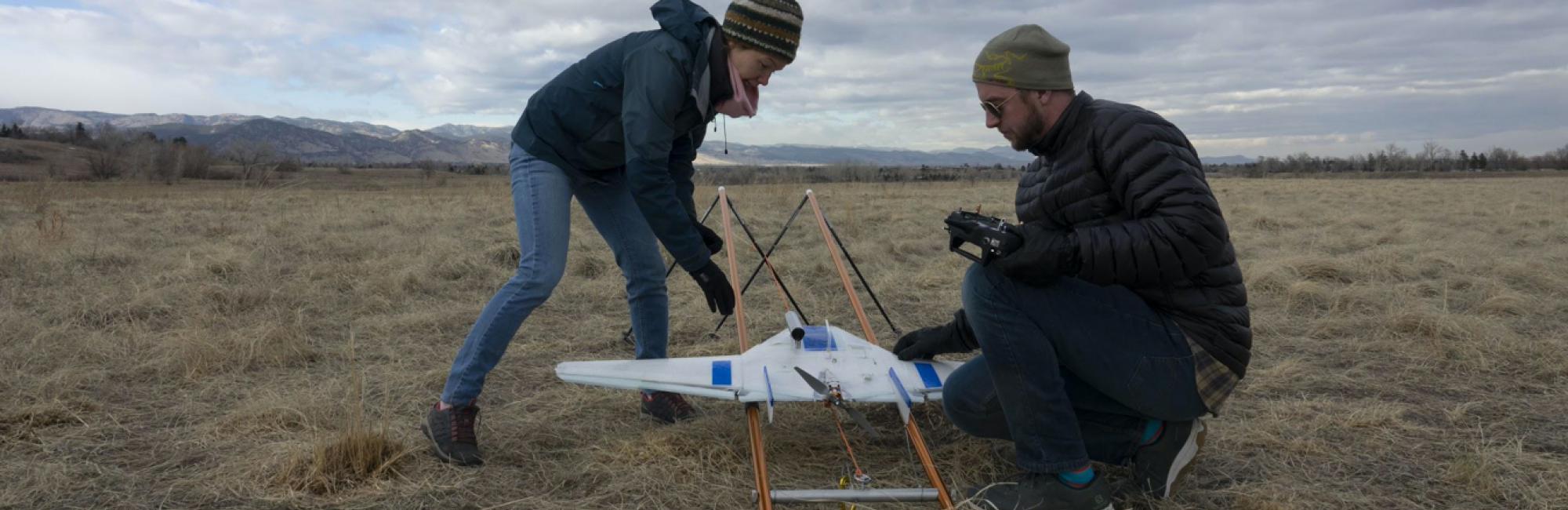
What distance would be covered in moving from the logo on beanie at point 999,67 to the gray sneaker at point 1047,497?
1.21 meters

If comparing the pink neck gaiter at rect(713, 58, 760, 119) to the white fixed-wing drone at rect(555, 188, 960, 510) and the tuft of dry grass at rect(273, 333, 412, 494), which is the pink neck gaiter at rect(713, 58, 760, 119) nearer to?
the white fixed-wing drone at rect(555, 188, 960, 510)

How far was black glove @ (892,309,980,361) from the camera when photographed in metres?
3.29

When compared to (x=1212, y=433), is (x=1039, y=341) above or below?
above

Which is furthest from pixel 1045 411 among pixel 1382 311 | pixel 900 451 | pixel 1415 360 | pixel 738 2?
pixel 1382 311

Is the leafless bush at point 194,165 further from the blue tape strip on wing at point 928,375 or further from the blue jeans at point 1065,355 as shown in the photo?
the blue jeans at point 1065,355

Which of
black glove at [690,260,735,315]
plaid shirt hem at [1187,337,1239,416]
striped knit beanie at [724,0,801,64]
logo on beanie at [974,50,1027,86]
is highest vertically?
striped knit beanie at [724,0,801,64]

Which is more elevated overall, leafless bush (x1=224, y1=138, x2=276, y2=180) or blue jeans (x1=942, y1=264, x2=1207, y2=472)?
leafless bush (x1=224, y1=138, x2=276, y2=180)

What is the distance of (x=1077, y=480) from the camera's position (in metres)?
2.70

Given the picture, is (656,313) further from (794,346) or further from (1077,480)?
(1077,480)

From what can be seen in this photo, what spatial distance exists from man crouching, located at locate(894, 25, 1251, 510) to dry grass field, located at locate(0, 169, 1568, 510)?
1.49 feet

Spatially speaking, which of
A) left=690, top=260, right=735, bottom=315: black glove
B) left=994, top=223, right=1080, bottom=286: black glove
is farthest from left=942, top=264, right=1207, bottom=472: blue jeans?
left=690, top=260, right=735, bottom=315: black glove

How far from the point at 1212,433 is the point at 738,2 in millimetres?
2517

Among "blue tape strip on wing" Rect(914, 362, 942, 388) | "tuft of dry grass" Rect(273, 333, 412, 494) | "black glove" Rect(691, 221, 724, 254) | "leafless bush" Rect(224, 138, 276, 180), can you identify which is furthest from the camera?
"leafless bush" Rect(224, 138, 276, 180)

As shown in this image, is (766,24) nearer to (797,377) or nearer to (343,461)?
(797,377)
